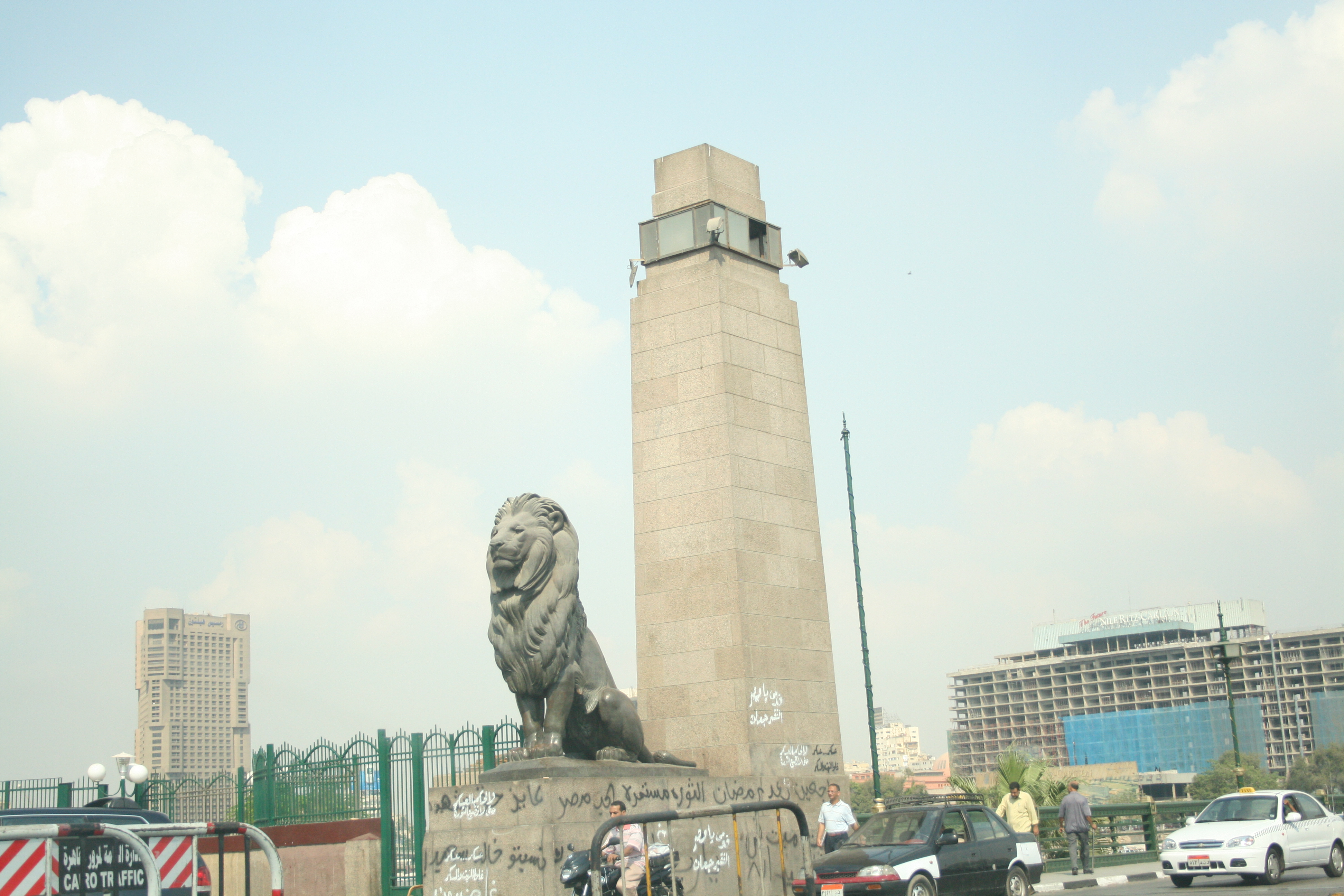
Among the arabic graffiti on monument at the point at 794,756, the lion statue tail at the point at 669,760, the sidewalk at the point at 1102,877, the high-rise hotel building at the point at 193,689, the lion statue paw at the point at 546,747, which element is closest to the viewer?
the lion statue paw at the point at 546,747

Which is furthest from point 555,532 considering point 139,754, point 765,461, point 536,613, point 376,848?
point 139,754

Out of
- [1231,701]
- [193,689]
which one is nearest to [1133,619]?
[193,689]

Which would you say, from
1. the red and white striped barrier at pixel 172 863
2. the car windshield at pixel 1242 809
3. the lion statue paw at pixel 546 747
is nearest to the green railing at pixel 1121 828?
the car windshield at pixel 1242 809

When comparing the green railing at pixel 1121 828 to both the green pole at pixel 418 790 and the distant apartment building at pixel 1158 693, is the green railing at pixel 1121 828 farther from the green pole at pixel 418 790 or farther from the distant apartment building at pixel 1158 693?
the distant apartment building at pixel 1158 693

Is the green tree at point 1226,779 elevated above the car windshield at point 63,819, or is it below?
below

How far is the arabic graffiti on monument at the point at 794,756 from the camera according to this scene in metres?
16.8

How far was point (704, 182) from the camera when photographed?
18453 millimetres

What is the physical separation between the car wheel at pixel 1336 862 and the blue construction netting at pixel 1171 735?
140 metres

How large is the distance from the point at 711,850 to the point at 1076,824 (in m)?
7.16

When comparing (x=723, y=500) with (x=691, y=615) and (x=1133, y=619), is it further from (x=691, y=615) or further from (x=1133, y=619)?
(x=1133, y=619)

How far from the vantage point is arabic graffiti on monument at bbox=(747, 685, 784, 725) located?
16.5 m

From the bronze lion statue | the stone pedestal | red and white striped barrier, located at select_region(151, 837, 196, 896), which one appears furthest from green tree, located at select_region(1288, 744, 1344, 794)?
red and white striped barrier, located at select_region(151, 837, 196, 896)

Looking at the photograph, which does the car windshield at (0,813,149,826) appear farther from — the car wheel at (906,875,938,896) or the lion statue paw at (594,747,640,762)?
the car wheel at (906,875,938,896)

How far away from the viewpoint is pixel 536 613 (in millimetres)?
14031
